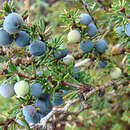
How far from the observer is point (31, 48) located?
39.2 inches

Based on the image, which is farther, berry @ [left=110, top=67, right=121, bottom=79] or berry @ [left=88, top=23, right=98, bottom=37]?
berry @ [left=110, top=67, right=121, bottom=79]

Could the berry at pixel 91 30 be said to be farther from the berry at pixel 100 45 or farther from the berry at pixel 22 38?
the berry at pixel 22 38

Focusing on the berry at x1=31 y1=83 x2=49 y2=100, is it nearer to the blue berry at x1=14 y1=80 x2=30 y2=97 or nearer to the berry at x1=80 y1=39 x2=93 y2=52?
the blue berry at x1=14 y1=80 x2=30 y2=97

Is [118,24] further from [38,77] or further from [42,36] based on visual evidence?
[38,77]

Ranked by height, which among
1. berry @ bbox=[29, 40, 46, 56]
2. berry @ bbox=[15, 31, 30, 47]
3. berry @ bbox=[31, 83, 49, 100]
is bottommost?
berry @ bbox=[31, 83, 49, 100]

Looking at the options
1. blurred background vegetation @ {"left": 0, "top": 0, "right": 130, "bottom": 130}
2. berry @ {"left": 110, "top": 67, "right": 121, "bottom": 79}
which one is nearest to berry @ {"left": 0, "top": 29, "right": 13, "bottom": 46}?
blurred background vegetation @ {"left": 0, "top": 0, "right": 130, "bottom": 130}

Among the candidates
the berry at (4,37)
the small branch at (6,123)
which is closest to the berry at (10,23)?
the berry at (4,37)

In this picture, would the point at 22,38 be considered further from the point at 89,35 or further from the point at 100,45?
the point at 100,45

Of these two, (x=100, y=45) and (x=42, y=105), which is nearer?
(x=42, y=105)

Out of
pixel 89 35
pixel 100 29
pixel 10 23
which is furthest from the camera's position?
pixel 100 29

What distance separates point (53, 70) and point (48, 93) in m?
0.15

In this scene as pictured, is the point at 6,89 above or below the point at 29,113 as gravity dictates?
above

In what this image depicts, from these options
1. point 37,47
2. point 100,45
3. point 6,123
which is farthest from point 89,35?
point 6,123

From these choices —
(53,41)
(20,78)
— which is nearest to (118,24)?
(53,41)
